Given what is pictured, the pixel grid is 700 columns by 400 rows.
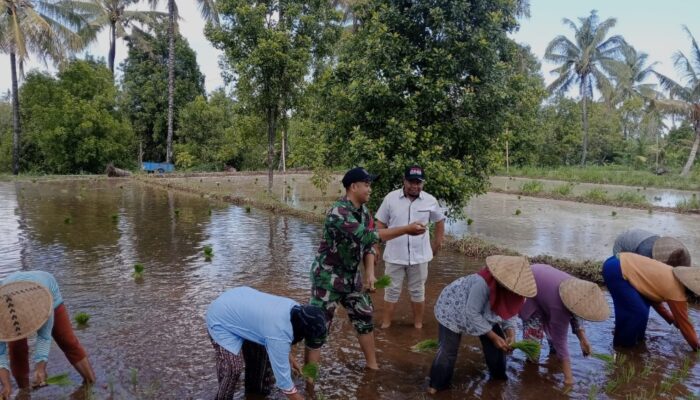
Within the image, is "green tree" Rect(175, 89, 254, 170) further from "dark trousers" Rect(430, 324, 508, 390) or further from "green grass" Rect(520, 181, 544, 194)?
"dark trousers" Rect(430, 324, 508, 390)

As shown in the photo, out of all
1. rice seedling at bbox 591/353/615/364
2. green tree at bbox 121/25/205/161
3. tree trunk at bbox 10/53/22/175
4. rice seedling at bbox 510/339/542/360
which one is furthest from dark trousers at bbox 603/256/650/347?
green tree at bbox 121/25/205/161

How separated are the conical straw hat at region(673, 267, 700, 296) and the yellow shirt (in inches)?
2.8

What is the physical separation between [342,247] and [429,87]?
560cm

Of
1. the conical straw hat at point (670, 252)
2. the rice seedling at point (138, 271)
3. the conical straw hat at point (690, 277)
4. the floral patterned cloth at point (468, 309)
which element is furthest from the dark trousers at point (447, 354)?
the rice seedling at point (138, 271)

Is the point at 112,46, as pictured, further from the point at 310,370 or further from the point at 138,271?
the point at 310,370

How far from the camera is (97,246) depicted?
9.55 metres

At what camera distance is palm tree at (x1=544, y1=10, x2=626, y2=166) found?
106ft

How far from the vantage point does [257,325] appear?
3.42 metres

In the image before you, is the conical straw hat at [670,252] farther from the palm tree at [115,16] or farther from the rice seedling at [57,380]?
Answer: the palm tree at [115,16]

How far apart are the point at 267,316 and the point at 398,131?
6.22m

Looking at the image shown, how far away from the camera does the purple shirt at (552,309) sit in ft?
14.0

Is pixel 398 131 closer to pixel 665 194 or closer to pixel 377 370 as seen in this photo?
pixel 377 370

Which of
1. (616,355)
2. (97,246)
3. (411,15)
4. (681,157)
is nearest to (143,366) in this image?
(616,355)

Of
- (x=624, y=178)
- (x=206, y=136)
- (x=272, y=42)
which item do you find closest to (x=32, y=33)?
(x=206, y=136)
